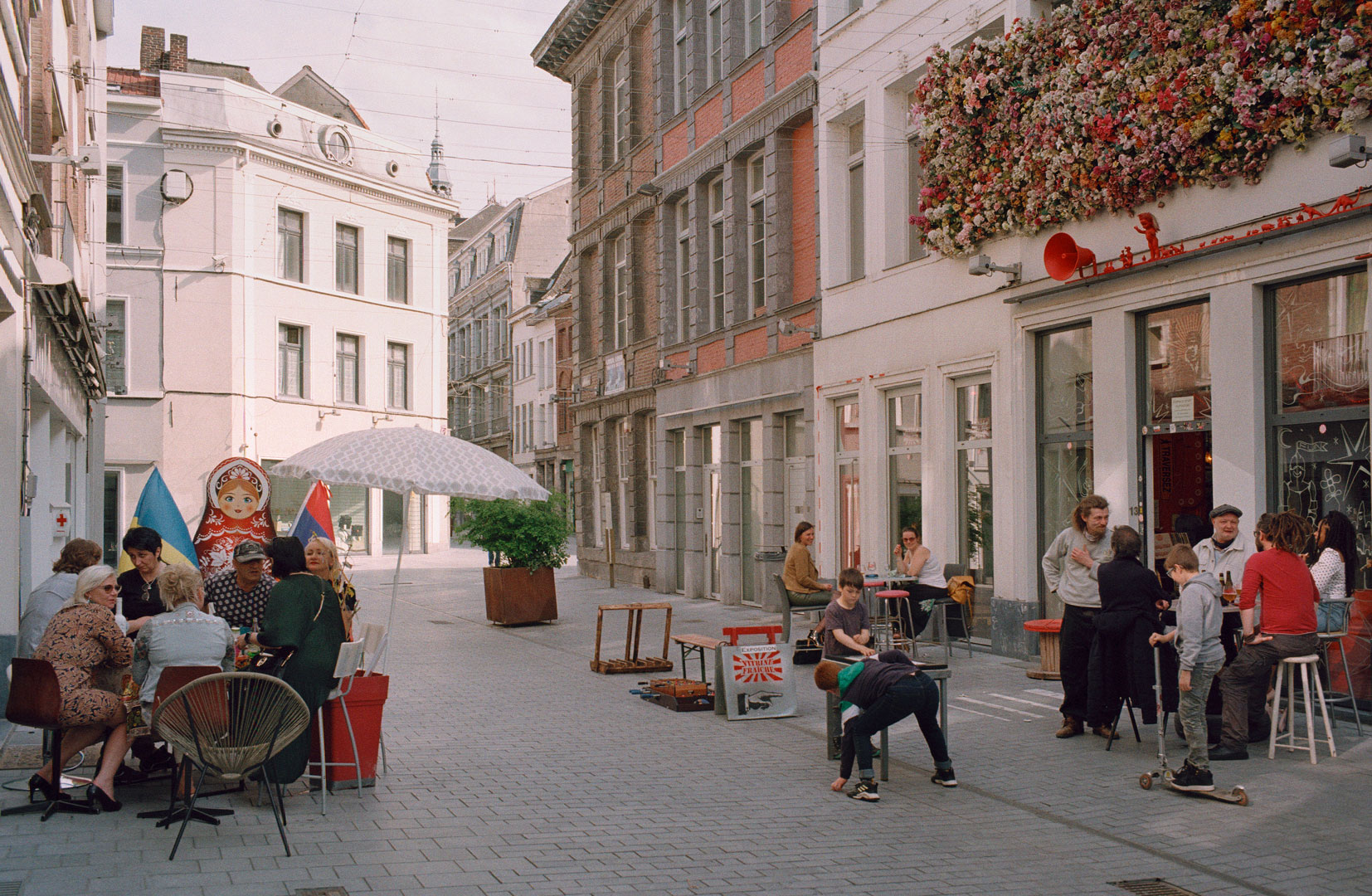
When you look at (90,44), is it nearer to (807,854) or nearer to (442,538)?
(807,854)

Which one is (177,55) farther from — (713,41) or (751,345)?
(751,345)

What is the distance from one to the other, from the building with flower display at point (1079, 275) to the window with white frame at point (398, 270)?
2622 centimetres

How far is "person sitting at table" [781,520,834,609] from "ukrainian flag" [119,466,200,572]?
668 centimetres

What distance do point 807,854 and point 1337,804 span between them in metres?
3.16

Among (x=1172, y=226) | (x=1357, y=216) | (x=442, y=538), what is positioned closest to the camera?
(x=1357, y=216)

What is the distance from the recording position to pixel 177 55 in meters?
38.5

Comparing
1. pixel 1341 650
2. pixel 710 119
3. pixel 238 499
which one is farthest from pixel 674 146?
pixel 1341 650

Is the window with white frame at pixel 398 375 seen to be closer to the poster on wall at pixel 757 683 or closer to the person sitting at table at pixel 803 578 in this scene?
the person sitting at table at pixel 803 578

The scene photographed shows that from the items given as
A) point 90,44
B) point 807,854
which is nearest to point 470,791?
point 807,854

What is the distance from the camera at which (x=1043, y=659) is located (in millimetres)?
12281

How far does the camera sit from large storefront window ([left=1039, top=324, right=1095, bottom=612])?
13.5 meters

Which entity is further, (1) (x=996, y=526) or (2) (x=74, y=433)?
(2) (x=74, y=433)

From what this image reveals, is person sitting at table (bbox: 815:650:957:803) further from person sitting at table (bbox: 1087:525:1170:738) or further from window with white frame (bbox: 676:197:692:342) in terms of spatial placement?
window with white frame (bbox: 676:197:692:342)

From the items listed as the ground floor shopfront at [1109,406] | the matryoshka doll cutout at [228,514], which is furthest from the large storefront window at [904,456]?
the matryoshka doll cutout at [228,514]
